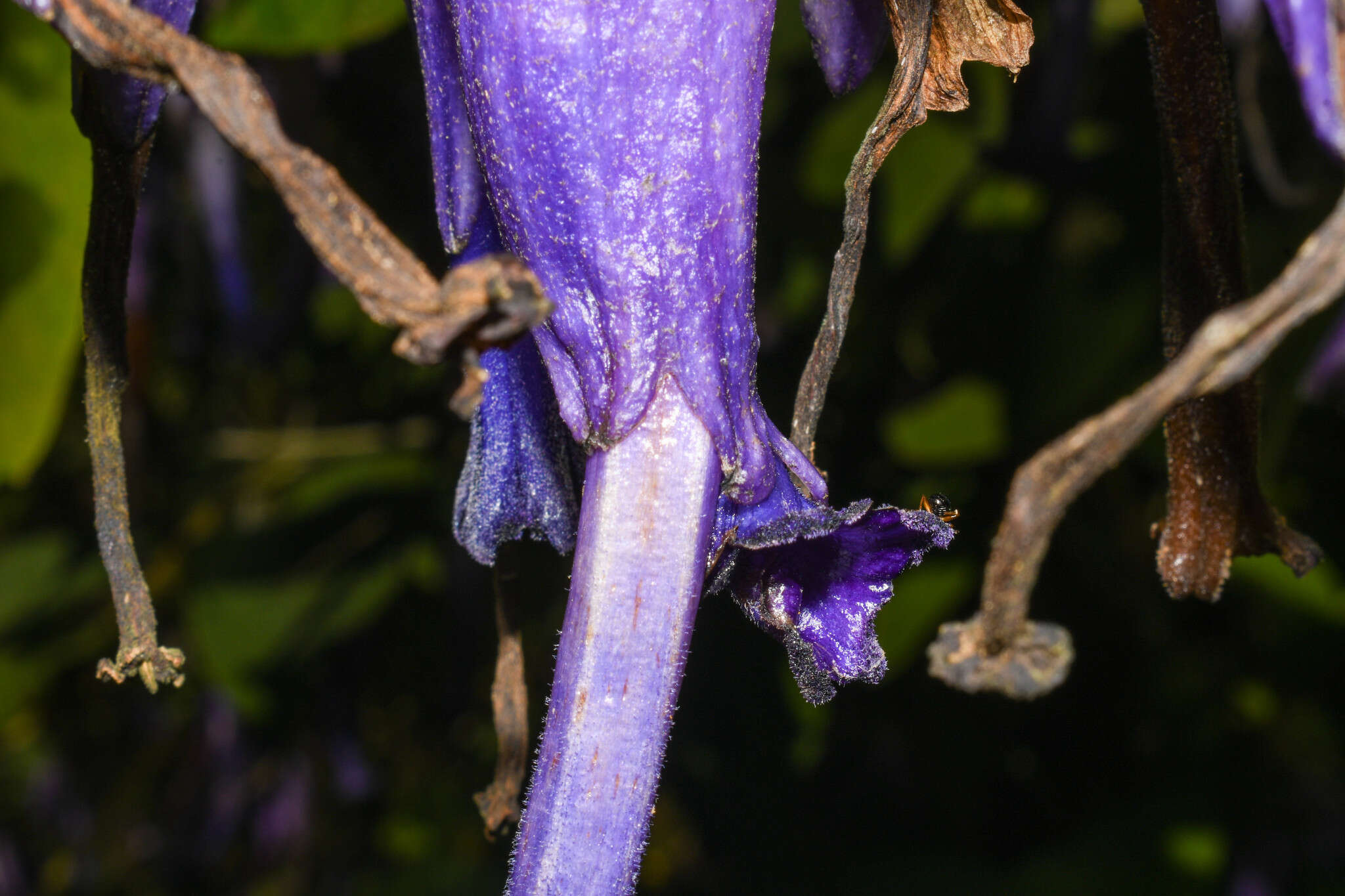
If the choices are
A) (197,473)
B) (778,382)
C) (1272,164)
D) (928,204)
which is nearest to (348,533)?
(197,473)

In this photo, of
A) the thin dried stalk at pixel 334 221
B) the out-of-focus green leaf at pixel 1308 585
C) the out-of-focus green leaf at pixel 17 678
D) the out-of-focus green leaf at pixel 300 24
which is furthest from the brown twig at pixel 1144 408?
the out-of-focus green leaf at pixel 17 678

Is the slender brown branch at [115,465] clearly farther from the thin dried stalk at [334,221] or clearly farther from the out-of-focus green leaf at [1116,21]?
the out-of-focus green leaf at [1116,21]

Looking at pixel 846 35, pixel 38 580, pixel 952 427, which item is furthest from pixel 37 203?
pixel 38 580

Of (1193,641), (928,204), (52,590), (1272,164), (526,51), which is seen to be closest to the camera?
(526,51)

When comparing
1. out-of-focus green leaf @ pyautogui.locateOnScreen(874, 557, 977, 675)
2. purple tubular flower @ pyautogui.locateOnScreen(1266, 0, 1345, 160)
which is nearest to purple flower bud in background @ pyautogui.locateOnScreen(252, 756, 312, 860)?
out-of-focus green leaf @ pyautogui.locateOnScreen(874, 557, 977, 675)

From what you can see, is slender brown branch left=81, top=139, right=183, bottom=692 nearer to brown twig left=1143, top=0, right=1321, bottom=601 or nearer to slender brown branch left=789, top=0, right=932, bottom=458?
slender brown branch left=789, top=0, right=932, bottom=458

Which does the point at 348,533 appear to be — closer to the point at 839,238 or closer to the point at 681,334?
the point at 839,238
